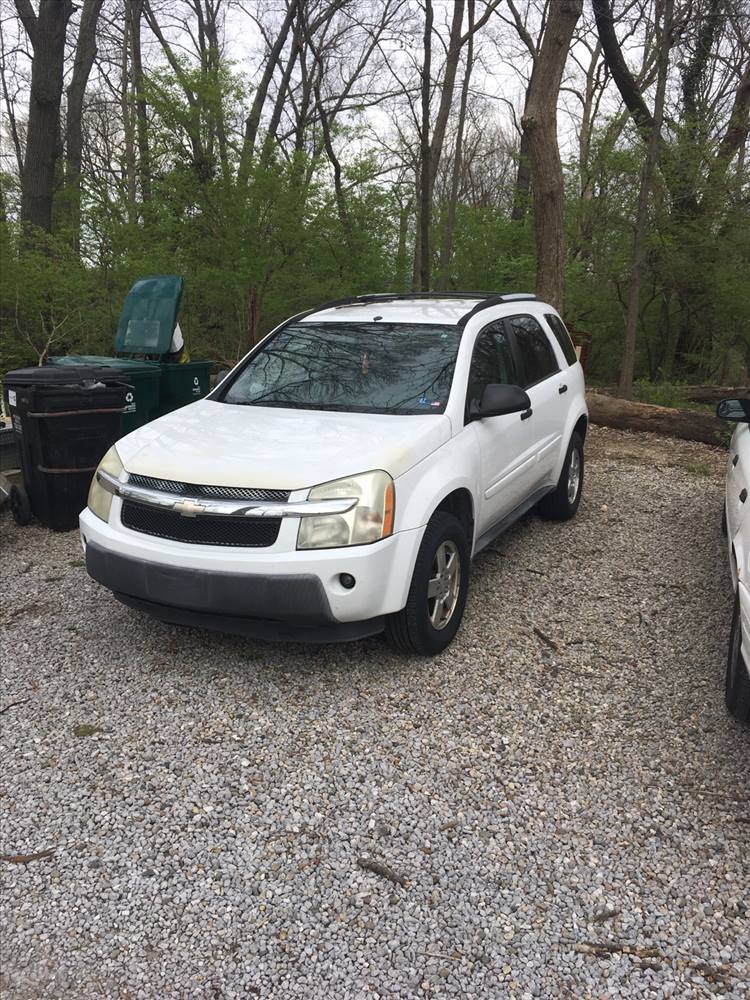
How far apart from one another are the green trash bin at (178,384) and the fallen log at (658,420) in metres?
5.56

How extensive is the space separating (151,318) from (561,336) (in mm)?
3884

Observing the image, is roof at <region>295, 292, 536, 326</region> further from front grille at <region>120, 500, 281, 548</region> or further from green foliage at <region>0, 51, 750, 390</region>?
green foliage at <region>0, 51, 750, 390</region>

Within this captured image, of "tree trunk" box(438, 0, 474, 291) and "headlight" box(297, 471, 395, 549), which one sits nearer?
"headlight" box(297, 471, 395, 549)

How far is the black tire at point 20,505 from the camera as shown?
6105 millimetres

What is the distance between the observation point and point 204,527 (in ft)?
11.6

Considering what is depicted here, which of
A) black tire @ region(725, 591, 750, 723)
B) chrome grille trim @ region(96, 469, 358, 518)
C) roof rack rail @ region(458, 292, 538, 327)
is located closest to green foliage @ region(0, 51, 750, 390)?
roof rack rail @ region(458, 292, 538, 327)

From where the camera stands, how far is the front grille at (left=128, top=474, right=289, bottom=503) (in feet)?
11.3

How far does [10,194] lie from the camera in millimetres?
13609

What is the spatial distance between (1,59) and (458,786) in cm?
2996

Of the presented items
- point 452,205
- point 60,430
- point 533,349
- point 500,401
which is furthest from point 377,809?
point 452,205

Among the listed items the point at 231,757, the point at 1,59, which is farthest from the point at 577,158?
the point at 1,59

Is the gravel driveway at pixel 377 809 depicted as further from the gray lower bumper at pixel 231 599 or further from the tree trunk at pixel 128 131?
the tree trunk at pixel 128 131

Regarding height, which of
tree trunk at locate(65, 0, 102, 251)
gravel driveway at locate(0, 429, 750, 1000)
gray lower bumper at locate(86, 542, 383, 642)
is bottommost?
gravel driveway at locate(0, 429, 750, 1000)

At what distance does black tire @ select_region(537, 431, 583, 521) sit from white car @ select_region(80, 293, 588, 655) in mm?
1063
